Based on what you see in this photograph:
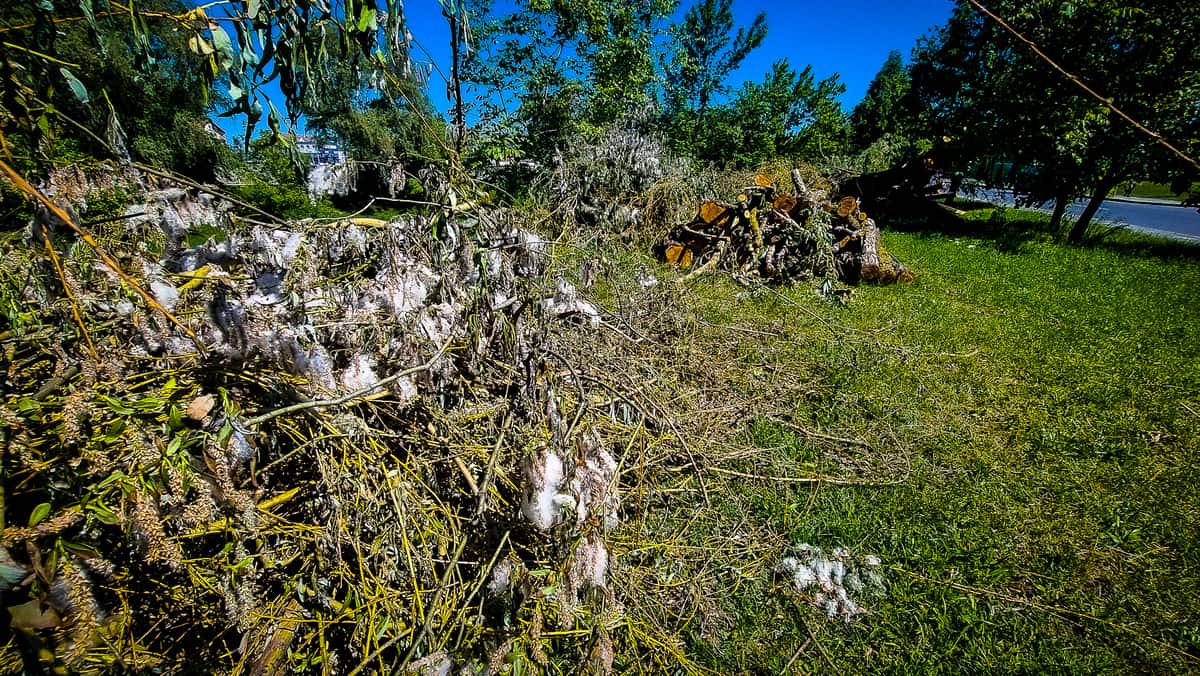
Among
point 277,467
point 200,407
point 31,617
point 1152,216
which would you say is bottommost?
point 1152,216

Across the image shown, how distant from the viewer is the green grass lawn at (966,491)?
194 cm

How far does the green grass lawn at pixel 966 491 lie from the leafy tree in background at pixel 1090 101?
3.53 metres

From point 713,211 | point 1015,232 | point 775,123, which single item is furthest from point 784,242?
point 775,123

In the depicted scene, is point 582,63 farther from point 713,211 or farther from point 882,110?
point 882,110

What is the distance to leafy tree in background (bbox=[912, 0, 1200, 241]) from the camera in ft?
21.1

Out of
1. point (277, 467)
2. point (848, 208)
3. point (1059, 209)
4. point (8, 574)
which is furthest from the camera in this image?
point (1059, 209)

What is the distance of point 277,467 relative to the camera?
164cm

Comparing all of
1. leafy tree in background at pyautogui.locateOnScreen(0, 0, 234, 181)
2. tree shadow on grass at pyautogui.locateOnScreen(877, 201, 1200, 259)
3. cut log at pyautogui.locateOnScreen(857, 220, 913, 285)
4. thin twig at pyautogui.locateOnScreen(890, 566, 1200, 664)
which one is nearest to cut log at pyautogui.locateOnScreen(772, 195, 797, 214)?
cut log at pyautogui.locateOnScreen(857, 220, 913, 285)

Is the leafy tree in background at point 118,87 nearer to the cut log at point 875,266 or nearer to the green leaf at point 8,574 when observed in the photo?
the green leaf at point 8,574

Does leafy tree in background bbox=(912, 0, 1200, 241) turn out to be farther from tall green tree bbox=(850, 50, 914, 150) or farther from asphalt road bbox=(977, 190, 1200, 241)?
tall green tree bbox=(850, 50, 914, 150)

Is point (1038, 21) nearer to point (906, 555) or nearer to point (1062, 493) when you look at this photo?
point (1062, 493)

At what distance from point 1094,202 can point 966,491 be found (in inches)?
330

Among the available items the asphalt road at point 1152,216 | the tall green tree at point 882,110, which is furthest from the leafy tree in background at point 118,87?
the tall green tree at point 882,110

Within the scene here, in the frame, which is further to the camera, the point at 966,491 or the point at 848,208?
the point at 848,208
